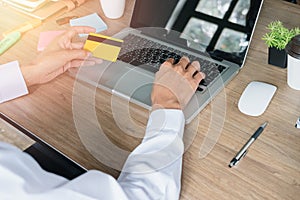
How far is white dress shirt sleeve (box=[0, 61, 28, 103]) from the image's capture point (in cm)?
100

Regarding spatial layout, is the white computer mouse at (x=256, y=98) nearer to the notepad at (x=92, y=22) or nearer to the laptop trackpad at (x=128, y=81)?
the laptop trackpad at (x=128, y=81)

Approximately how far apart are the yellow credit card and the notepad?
0.10 metres

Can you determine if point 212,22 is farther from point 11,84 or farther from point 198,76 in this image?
point 11,84

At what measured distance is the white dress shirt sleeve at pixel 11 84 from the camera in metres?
1.00

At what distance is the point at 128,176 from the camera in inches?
31.5

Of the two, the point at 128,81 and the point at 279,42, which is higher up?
the point at 279,42

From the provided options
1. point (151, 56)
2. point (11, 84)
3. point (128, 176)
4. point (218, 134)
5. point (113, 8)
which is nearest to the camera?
point (128, 176)

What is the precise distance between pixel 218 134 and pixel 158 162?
0.57 ft

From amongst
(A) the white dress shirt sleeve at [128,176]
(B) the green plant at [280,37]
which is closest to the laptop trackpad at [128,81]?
(A) the white dress shirt sleeve at [128,176]

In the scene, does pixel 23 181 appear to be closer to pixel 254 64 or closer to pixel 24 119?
pixel 24 119

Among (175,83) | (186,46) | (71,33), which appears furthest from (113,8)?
(175,83)

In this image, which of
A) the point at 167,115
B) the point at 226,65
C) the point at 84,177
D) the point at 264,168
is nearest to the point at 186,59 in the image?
the point at 226,65

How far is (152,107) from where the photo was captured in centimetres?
95

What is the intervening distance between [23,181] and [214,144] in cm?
43
